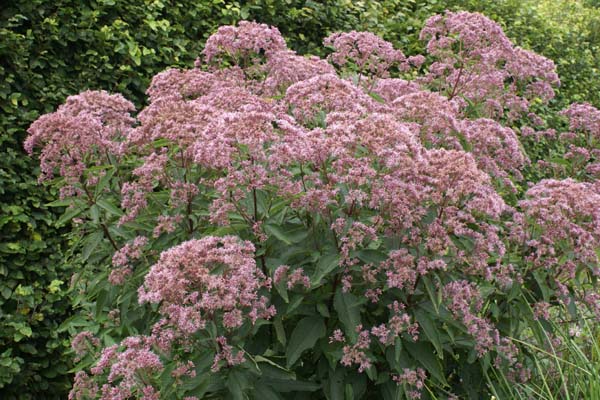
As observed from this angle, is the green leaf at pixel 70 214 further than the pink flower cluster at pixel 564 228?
Yes

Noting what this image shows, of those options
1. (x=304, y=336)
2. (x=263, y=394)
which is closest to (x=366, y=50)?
(x=304, y=336)

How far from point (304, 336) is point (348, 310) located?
0.25m

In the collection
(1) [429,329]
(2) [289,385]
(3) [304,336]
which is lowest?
(2) [289,385]

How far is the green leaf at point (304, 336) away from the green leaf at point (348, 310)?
140 mm

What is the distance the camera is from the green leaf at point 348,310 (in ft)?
10.2

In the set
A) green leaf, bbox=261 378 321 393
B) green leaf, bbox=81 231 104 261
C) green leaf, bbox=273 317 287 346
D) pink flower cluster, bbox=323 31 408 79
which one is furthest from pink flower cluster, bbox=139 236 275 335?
pink flower cluster, bbox=323 31 408 79

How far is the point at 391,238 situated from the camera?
3.30 metres

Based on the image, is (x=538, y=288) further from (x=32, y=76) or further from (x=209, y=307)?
(x=32, y=76)

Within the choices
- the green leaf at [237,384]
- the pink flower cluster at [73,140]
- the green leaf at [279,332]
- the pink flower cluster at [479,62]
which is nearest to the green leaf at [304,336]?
the green leaf at [279,332]

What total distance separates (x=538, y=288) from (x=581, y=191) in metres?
0.62

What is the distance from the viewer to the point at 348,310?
3.16 meters

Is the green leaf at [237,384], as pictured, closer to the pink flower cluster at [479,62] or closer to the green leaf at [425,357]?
the green leaf at [425,357]

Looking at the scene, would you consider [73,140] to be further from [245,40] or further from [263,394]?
[263,394]

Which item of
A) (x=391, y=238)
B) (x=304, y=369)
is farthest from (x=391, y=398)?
(x=391, y=238)
